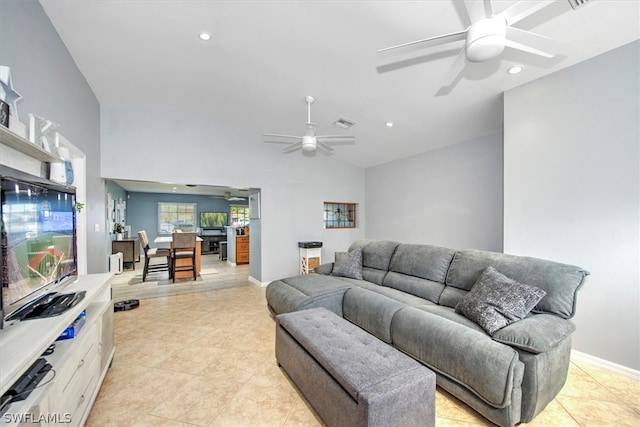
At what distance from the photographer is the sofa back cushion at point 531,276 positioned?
198cm

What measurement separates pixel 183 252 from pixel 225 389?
14.3 ft

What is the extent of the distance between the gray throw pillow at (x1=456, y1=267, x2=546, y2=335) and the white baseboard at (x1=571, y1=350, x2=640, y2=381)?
1183mm

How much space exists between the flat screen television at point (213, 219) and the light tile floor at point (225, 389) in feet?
25.2

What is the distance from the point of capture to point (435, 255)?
10.2 ft

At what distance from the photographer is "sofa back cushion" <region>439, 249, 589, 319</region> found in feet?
6.49

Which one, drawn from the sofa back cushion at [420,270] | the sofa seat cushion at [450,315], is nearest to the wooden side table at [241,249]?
the sofa back cushion at [420,270]

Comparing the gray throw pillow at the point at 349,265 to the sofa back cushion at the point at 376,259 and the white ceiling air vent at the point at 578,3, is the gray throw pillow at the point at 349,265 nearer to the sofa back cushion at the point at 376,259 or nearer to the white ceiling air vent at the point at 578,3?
the sofa back cushion at the point at 376,259

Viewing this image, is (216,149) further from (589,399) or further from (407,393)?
(589,399)

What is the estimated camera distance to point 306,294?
300 cm

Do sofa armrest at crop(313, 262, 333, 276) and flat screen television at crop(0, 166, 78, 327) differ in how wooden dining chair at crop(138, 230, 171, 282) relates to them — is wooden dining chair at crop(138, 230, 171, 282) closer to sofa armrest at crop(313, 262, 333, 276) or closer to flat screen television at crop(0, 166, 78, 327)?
sofa armrest at crop(313, 262, 333, 276)

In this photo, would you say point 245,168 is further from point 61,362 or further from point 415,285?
point 61,362

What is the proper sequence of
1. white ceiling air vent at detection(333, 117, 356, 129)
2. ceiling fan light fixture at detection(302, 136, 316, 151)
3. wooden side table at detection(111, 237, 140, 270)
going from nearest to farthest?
ceiling fan light fixture at detection(302, 136, 316, 151), white ceiling air vent at detection(333, 117, 356, 129), wooden side table at detection(111, 237, 140, 270)

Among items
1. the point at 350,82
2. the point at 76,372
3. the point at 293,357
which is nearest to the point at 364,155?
the point at 350,82

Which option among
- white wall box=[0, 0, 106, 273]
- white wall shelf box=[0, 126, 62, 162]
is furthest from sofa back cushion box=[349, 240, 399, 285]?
white wall box=[0, 0, 106, 273]
